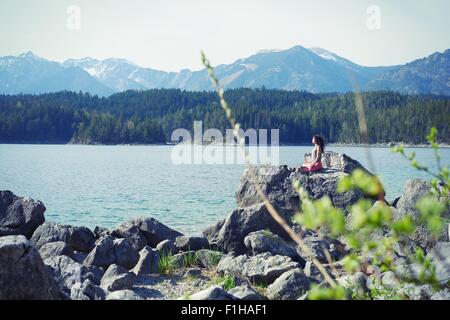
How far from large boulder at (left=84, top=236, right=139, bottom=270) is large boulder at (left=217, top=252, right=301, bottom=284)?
2276 mm

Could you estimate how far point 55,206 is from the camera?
2775 cm

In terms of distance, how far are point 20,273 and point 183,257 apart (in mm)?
6598

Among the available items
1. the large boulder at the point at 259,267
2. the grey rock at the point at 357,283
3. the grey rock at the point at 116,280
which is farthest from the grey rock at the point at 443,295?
the grey rock at the point at 116,280

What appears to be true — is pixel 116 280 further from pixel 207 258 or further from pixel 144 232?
pixel 144 232

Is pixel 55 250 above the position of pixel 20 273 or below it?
below

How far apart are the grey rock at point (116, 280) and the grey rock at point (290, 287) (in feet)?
8.93

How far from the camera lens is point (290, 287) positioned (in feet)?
27.1

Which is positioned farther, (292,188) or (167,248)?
(292,188)

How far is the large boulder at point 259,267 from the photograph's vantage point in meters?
9.58

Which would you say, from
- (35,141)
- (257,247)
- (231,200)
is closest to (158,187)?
(231,200)

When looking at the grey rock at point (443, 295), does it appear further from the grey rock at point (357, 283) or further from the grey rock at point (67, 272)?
the grey rock at point (67, 272)

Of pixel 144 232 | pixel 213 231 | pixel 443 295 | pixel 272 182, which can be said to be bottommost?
pixel 213 231

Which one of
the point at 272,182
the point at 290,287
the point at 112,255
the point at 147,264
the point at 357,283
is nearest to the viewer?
the point at 357,283

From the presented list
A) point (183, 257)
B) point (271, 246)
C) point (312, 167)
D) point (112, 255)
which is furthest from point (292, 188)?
point (112, 255)
